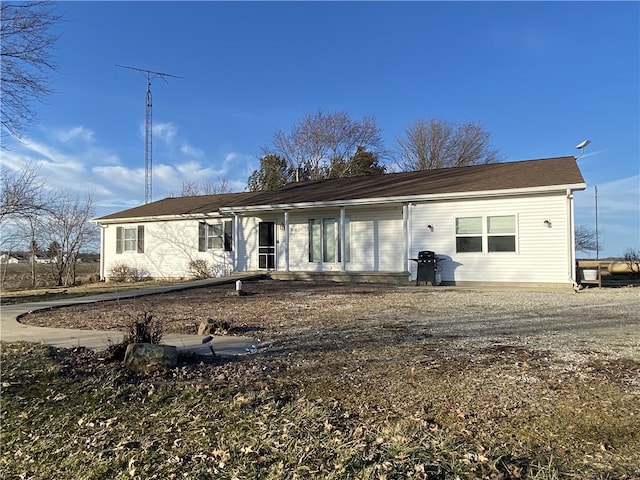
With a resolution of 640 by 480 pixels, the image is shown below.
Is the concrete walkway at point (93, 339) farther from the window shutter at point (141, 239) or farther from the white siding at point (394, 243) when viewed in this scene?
the window shutter at point (141, 239)

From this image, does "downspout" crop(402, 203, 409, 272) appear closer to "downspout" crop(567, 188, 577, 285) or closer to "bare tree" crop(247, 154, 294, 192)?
"downspout" crop(567, 188, 577, 285)

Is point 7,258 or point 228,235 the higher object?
point 228,235

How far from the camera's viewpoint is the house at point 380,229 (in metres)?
13.6

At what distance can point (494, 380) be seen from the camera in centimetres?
411

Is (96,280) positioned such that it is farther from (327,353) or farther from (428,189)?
(327,353)

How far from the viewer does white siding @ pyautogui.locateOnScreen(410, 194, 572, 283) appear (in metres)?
13.3

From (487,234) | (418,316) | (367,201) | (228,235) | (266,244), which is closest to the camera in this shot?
(418,316)

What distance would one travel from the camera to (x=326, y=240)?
707 inches

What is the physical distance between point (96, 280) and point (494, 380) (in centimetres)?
2392

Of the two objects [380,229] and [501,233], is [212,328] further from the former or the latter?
[380,229]

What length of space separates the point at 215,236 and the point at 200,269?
1.67 metres

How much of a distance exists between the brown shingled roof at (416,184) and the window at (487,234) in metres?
1.03

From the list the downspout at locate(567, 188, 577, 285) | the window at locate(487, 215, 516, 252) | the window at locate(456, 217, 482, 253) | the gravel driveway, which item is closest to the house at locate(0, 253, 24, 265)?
the gravel driveway

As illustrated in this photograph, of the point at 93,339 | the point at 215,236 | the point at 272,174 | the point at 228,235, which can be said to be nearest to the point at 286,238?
the point at 228,235
